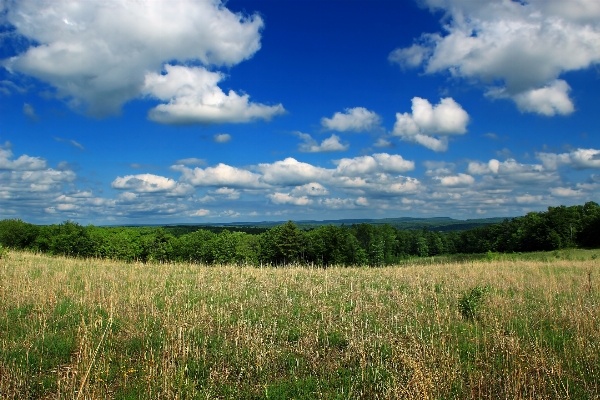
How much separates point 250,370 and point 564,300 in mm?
10174

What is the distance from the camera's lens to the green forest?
47.9m

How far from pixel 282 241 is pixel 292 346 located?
56336mm

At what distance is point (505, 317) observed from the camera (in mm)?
9258

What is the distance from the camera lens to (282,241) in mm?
63156

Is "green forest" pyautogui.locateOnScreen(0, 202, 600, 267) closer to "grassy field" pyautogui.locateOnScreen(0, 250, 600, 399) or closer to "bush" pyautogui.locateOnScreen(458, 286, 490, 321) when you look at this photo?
"grassy field" pyautogui.locateOnScreen(0, 250, 600, 399)

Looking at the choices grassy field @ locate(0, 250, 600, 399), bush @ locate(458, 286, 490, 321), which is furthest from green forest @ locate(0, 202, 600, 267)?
bush @ locate(458, 286, 490, 321)

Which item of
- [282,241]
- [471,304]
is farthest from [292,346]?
[282,241]

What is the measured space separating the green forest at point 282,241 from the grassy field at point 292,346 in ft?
68.2

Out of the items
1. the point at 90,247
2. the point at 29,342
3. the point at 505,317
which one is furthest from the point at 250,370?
the point at 90,247

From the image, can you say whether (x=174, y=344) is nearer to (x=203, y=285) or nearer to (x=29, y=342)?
(x=29, y=342)

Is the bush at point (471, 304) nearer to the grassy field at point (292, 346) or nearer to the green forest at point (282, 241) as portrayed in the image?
the grassy field at point (292, 346)

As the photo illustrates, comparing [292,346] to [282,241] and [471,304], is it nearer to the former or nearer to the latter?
[471,304]

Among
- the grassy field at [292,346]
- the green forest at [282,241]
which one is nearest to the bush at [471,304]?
the grassy field at [292,346]

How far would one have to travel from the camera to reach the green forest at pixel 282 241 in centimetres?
4794
